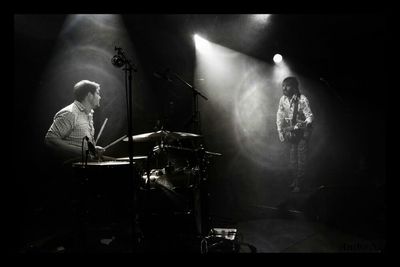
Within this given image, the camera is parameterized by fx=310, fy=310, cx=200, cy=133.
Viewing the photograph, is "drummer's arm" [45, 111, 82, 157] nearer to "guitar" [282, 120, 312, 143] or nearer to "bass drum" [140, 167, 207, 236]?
"bass drum" [140, 167, 207, 236]

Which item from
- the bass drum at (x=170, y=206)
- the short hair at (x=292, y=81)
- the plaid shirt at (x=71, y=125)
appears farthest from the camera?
the short hair at (x=292, y=81)

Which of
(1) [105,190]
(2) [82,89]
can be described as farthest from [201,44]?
(1) [105,190]

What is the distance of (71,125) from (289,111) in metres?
3.51

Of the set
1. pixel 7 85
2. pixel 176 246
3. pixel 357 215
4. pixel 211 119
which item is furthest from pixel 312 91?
pixel 7 85

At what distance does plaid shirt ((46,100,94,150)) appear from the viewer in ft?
13.0

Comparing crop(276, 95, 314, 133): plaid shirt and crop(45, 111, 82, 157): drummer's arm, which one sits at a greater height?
crop(276, 95, 314, 133): plaid shirt

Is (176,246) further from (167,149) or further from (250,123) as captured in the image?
(250,123)

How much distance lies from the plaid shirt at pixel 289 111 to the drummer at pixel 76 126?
120 inches

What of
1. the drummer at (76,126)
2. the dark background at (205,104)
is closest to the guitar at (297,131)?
the dark background at (205,104)

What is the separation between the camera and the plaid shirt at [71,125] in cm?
395

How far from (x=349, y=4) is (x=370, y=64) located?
7.45ft

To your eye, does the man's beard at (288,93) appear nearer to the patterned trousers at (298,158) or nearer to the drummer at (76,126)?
the patterned trousers at (298,158)

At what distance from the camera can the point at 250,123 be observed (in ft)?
18.3

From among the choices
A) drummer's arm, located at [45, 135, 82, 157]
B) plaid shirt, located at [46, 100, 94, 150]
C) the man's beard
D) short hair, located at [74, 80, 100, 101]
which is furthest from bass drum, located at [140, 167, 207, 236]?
the man's beard
